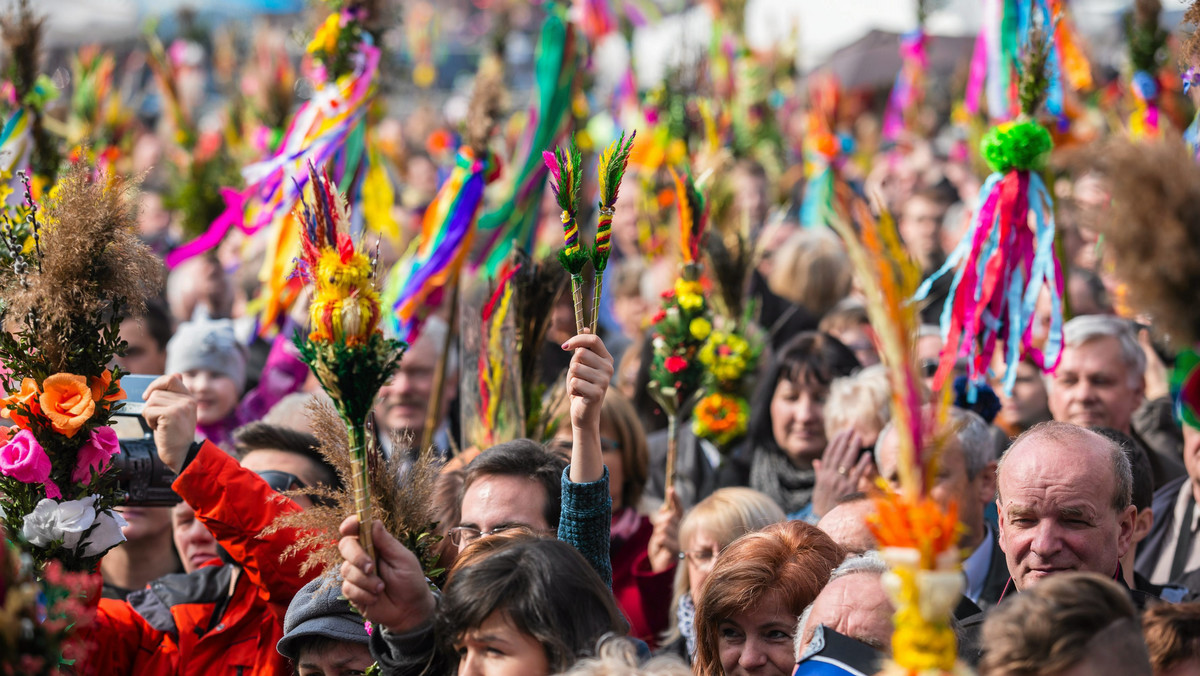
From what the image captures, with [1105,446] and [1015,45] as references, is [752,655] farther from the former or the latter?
[1015,45]

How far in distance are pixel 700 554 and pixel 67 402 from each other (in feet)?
6.93

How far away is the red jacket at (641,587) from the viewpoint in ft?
13.9

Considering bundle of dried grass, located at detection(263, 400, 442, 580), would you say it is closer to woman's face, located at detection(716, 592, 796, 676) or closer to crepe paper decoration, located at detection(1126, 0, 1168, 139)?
woman's face, located at detection(716, 592, 796, 676)

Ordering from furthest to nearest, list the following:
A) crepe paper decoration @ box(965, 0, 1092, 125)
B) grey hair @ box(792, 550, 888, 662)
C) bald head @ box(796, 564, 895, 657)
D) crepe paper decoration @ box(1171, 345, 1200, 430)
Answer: crepe paper decoration @ box(965, 0, 1092, 125) < grey hair @ box(792, 550, 888, 662) < bald head @ box(796, 564, 895, 657) < crepe paper decoration @ box(1171, 345, 1200, 430)

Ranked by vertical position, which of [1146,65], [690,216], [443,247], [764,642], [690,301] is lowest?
[764,642]

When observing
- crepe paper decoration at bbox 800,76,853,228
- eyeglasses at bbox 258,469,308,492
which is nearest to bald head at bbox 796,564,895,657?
eyeglasses at bbox 258,469,308,492

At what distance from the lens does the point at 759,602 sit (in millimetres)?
3010

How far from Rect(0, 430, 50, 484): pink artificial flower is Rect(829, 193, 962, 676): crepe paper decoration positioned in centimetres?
215

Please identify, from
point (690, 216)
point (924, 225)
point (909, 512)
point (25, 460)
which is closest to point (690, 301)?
point (690, 216)

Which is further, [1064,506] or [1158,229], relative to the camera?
[1064,506]

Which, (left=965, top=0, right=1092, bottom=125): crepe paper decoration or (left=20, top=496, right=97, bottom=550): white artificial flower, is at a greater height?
(left=965, top=0, right=1092, bottom=125): crepe paper decoration

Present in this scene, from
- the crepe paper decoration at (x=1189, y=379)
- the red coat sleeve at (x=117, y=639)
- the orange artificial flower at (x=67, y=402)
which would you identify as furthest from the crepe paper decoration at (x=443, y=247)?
the crepe paper decoration at (x=1189, y=379)

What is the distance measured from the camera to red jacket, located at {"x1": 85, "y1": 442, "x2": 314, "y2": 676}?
9.77ft

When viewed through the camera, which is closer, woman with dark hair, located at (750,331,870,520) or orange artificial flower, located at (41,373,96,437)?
orange artificial flower, located at (41,373,96,437)
